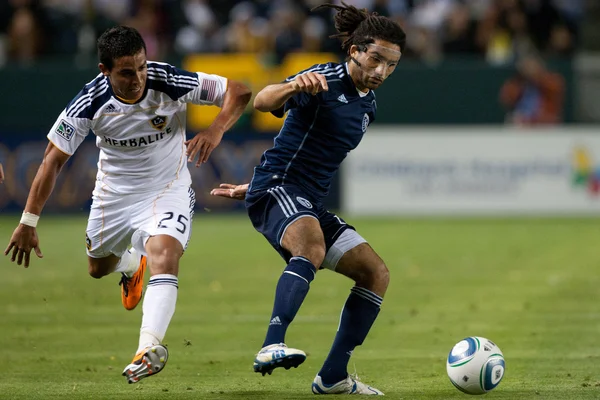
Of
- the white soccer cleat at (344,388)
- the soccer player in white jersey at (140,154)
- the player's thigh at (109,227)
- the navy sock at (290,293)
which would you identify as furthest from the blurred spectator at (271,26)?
the navy sock at (290,293)

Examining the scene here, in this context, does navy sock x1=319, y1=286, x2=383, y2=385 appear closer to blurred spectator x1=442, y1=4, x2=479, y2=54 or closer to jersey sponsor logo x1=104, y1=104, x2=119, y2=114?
jersey sponsor logo x1=104, y1=104, x2=119, y2=114

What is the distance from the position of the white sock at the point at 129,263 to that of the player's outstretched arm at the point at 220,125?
1.76 meters

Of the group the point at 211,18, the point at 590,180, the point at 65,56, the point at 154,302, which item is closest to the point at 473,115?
the point at 590,180

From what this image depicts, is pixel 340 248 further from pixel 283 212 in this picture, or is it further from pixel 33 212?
pixel 33 212

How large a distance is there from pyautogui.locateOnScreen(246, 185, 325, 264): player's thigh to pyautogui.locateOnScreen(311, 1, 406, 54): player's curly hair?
1038 mm

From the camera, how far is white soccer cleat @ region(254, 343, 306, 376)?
5758 millimetres

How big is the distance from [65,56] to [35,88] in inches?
44.3

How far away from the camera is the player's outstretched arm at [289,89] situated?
6.23m

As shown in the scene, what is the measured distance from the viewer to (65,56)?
23.0m

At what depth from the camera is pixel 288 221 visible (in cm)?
661

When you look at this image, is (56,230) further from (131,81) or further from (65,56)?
(131,81)

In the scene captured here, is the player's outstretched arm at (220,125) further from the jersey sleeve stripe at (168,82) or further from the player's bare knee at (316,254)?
the player's bare knee at (316,254)

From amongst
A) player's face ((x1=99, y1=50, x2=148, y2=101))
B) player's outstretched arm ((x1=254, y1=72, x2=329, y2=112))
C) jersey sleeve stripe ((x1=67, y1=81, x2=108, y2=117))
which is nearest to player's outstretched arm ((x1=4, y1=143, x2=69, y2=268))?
jersey sleeve stripe ((x1=67, y1=81, x2=108, y2=117))

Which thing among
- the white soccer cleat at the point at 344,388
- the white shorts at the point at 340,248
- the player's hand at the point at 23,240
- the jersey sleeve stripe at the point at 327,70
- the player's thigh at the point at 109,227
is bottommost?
the white soccer cleat at the point at 344,388
